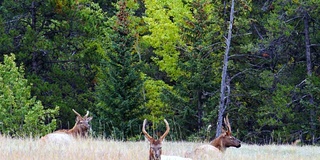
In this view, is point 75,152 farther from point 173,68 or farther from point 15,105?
point 173,68

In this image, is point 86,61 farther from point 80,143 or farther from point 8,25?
point 80,143

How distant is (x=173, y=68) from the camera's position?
3306cm

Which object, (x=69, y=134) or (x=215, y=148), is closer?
(x=215, y=148)

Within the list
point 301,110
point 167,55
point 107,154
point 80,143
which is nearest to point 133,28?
point 167,55

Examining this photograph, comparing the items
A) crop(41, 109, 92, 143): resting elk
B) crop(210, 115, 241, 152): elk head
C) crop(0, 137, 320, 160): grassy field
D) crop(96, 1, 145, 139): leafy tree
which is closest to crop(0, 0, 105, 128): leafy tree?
crop(96, 1, 145, 139): leafy tree

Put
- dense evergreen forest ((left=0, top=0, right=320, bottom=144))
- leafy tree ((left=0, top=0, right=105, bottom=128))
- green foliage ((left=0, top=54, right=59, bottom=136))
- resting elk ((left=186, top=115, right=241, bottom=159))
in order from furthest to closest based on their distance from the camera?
leafy tree ((left=0, top=0, right=105, bottom=128)), dense evergreen forest ((left=0, top=0, right=320, bottom=144)), green foliage ((left=0, top=54, right=59, bottom=136)), resting elk ((left=186, top=115, right=241, bottom=159))

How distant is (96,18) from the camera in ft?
124

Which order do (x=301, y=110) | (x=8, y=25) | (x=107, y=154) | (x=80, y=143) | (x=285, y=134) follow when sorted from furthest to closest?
(x=8, y=25), (x=301, y=110), (x=285, y=134), (x=80, y=143), (x=107, y=154)

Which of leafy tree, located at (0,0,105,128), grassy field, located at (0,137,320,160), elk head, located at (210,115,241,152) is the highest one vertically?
leafy tree, located at (0,0,105,128)

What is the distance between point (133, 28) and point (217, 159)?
23577 millimetres

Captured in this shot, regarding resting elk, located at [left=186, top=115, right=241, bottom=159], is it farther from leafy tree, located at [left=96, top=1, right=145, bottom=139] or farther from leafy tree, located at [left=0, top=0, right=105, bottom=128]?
leafy tree, located at [left=0, top=0, right=105, bottom=128]

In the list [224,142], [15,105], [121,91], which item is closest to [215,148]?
[224,142]

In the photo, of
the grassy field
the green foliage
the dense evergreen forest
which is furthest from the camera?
the dense evergreen forest

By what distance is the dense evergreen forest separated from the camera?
1196 inches
